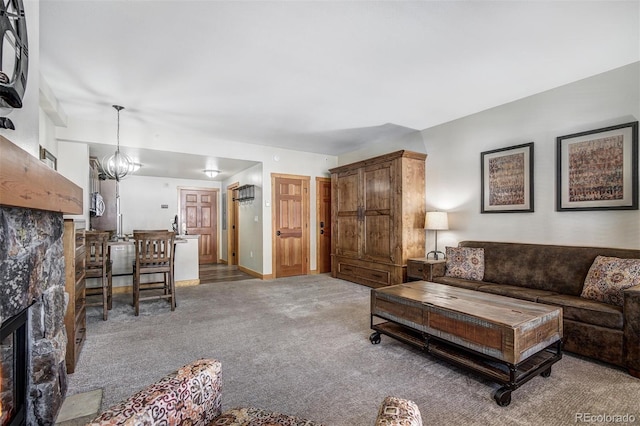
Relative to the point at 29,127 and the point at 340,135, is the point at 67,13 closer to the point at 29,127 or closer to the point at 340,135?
the point at 29,127

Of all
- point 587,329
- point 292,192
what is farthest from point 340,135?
point 587,329

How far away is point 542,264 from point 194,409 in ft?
11.6

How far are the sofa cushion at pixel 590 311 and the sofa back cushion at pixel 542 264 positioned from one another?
0.36 metres

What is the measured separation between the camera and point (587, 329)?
2451 mm

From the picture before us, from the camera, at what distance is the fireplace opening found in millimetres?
1195

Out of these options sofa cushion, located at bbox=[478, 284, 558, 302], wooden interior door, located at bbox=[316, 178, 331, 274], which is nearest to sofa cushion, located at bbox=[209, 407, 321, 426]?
sofa cushion, located at bbox=[478, 284, 558, 302]

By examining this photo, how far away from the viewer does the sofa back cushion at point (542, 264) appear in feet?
9.69

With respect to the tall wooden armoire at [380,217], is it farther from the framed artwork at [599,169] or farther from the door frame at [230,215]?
the door frame at [230,215]

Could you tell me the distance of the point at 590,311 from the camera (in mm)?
2451

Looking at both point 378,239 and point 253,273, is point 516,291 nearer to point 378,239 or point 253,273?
point 378,239

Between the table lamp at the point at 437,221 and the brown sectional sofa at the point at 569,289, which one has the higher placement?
the table lamp at the point at 437,221

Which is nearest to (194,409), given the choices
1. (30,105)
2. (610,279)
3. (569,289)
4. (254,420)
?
(254,420)

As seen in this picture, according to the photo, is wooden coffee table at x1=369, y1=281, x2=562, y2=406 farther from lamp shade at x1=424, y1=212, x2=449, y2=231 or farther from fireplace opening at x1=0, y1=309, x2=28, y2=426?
fireplace opening at x1=0, y1=309, x2=28, y2=426

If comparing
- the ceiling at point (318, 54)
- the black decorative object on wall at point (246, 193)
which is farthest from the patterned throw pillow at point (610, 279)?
the black decorative object on wall at point (246, 193)
